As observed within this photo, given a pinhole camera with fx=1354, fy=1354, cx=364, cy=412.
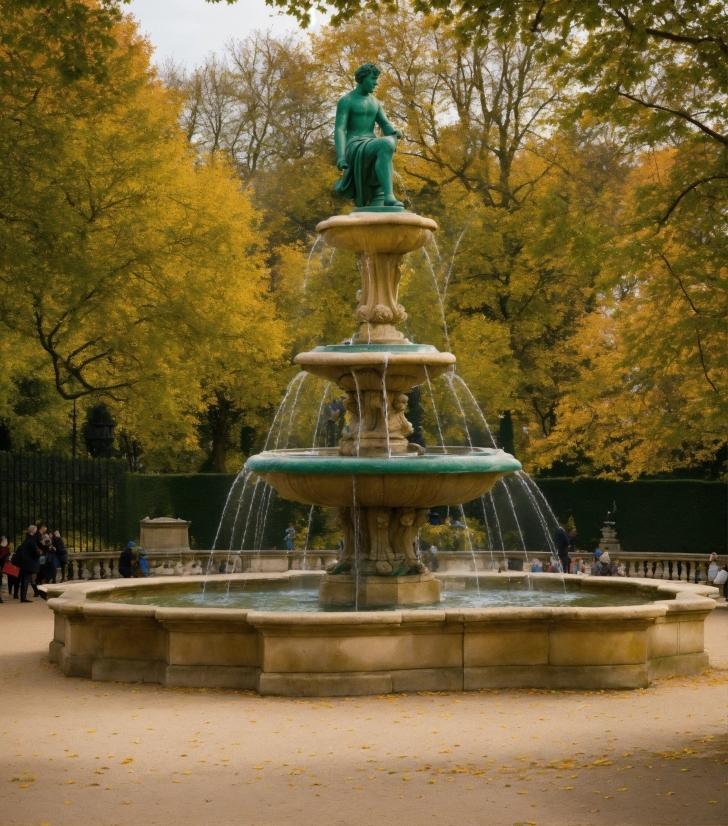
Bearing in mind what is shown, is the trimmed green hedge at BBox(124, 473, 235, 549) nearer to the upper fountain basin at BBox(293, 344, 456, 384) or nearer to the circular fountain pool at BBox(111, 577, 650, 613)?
the circular fountain pool at BBox(111, 577, 650, 613)

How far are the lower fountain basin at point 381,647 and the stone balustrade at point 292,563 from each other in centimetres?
1246

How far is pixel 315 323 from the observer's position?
3181cm

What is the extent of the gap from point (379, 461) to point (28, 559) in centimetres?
1110

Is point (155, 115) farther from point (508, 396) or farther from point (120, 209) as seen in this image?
point (508, 396)

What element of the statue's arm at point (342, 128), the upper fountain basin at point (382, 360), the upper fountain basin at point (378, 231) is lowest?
the upper fountain basin at point (382, 360)

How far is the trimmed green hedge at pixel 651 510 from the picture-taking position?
32188 mm

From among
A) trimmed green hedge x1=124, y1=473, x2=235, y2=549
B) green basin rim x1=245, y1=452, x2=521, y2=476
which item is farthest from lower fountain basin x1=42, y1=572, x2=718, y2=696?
trimmed green hedge x1=124, y1=473, x2=235, y2=549

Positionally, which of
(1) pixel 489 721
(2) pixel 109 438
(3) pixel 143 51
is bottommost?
(1) pixel 489 721

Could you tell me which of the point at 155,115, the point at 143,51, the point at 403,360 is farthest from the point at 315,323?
the point at 403,360

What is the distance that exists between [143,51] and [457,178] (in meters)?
8.96

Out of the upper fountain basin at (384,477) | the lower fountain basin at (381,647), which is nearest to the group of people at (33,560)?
the upper fountain basin at (384,477)

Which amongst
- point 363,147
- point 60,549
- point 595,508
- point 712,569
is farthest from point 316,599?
point 595,508

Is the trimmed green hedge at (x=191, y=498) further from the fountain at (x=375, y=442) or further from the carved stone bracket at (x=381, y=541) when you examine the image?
the carved stone bracket at (x=381, y=541)

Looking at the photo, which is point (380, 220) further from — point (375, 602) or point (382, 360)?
point (375, 602)
